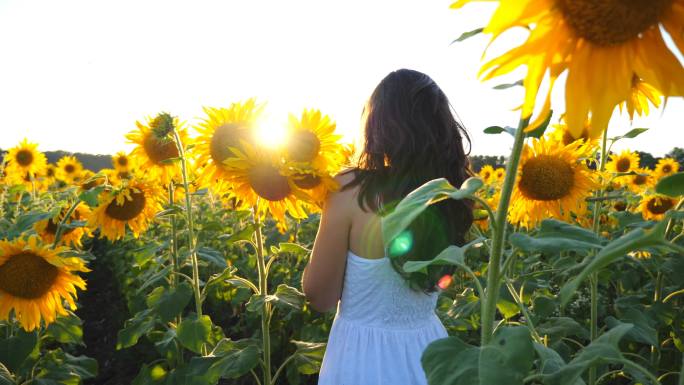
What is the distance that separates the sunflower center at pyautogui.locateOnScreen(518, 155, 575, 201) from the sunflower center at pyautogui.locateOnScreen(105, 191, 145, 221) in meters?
1.98

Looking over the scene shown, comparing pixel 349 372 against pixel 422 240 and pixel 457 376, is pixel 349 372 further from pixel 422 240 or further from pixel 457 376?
pixel 457 376

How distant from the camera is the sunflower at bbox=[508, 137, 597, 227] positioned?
2.28 metres

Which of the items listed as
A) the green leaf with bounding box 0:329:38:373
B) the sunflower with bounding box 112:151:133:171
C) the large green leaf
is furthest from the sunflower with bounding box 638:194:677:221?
the sunflower with bounding box 112:151:133:171

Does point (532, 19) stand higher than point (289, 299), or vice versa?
point (532, 19)

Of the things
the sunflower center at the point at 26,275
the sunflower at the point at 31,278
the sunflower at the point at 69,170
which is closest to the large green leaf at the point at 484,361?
the sunflower at the point at 31,278

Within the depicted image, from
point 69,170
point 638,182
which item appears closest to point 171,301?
point 638,182

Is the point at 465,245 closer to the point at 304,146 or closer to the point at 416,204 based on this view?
the point at 416,204

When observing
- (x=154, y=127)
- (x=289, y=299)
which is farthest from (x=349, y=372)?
(x=154, y=127)

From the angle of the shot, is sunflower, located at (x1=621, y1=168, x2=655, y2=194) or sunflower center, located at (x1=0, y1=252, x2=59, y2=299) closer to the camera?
sunflower center, located at (x1=0, y1=252, x2=59, y2=299)

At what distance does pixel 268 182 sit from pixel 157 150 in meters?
1.27

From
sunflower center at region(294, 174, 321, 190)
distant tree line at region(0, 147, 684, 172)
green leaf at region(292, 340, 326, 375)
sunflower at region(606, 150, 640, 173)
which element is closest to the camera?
sunflower center at region(294, 174, 321, 190)

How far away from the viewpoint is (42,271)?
2303 mm

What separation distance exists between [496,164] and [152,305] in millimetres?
14361

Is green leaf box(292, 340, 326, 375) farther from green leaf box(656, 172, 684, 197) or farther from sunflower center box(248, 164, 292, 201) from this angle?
green leaf box(656, 172, 684, 197)
